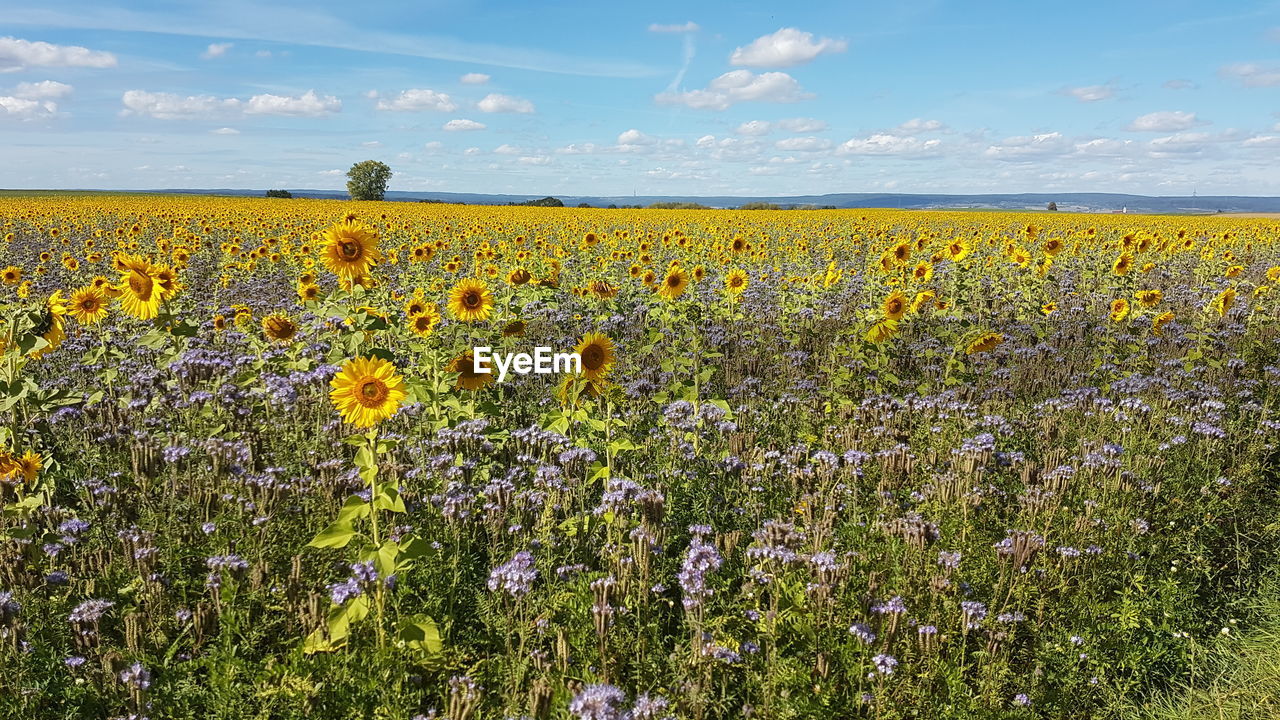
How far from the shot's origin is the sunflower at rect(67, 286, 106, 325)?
232 inches

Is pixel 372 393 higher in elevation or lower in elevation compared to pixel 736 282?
lower

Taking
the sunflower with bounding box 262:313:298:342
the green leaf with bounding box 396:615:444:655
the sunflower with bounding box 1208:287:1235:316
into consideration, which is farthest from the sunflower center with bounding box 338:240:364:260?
the sunflower with bounding box 1208:287:1235:316

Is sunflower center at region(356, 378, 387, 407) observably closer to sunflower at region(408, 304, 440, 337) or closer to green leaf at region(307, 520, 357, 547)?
green leaf at region(307, 520, 357, 547)

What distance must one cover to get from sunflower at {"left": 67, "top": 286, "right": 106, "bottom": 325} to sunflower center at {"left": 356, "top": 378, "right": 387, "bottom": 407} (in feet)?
13.0

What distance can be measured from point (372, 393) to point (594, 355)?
5.89 ft

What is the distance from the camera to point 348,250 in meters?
4.53

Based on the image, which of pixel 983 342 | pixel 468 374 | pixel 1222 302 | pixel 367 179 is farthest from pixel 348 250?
pixel 367 179

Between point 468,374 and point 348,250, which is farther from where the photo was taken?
point 468,374

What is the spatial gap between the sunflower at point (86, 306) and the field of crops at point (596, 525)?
0.03 m

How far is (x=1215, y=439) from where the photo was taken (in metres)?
5.83

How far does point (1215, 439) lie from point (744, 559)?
4.38 metres

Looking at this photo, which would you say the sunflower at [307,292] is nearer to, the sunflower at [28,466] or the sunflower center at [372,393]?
the sunflower at [28,466]

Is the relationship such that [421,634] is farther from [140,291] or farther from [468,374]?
[140,291]

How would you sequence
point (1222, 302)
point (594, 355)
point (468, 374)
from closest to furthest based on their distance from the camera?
point (594, 355) → point (468, 374) → point (1222, 302)
